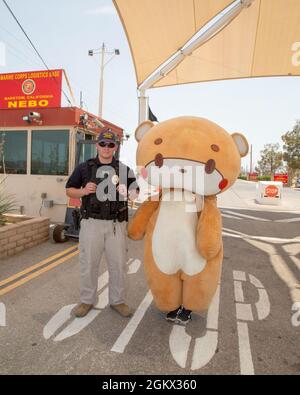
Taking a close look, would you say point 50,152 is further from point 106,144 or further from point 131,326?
point 131,326

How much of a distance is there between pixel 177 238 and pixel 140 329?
101 cm

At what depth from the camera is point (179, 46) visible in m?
9.50

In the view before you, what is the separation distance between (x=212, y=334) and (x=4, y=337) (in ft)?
6.43

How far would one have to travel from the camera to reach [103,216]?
3100 millimetres

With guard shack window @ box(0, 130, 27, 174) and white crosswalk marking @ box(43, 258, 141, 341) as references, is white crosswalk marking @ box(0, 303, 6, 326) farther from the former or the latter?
guard shack window @ box(0, 130, 27, 174)

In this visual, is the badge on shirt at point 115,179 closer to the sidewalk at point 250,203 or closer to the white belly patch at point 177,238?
Answer: the white belly patch at point 177,238

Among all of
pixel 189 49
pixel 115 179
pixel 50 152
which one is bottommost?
pixel 115 179

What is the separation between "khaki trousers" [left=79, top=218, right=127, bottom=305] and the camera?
312cm

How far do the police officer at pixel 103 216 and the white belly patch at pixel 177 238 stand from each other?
1.66ft

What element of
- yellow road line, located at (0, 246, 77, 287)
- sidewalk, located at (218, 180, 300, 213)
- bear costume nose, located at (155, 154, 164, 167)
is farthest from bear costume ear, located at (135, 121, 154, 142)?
sidewalk, located at (218, 180, 300, 213)

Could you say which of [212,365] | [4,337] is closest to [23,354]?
[4,337]

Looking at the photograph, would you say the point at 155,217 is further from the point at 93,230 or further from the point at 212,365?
the point at 212,365

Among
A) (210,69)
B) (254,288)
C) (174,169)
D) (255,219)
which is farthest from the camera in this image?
(210,69)

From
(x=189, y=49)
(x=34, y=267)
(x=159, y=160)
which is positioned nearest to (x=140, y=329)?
(x=159, y=160)
